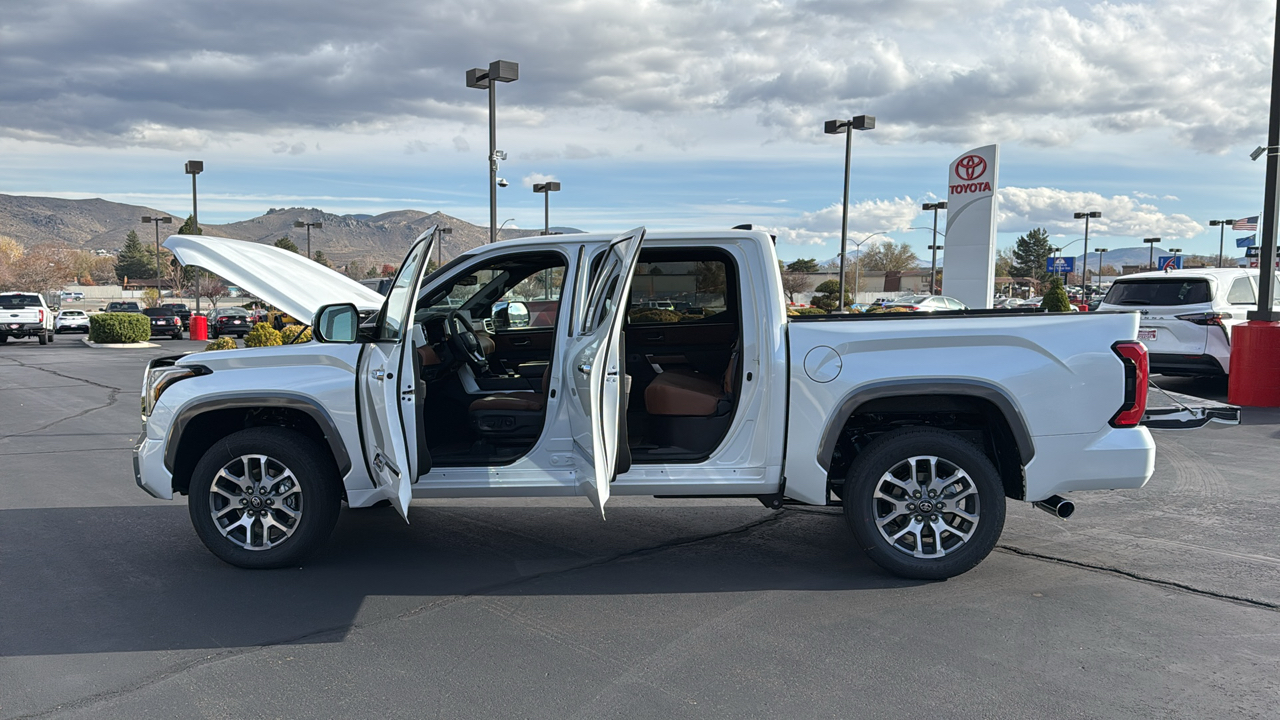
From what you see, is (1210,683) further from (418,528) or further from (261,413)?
(261,413)

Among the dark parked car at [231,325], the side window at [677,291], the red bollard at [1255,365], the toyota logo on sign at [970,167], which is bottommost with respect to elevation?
the dark parked car at [231,325]

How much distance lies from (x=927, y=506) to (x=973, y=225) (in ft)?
69.6

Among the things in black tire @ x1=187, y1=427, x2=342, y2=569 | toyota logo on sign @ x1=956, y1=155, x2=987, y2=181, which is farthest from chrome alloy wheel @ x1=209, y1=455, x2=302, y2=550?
toyota logo on sign @ x1=956, y1=155, x2=987, y2=181

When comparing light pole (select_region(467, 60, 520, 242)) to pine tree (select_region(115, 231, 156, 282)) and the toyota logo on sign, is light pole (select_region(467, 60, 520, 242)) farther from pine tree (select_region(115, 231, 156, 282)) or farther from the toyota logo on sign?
pine tree (select_region(115, 231, 156, 282))

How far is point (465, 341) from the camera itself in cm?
568

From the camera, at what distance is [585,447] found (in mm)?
4883

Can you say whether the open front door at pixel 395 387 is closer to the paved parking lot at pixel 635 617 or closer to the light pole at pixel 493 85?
the paved parking lot at pixel 635 617

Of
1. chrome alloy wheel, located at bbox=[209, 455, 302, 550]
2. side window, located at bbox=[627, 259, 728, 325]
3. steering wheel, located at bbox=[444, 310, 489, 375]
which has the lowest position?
chrome alloy wheel, located at bbox=[209, 455, 302, 550]

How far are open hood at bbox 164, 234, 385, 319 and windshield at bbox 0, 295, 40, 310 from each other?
91.3 feet

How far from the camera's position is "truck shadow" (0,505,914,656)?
441 cm

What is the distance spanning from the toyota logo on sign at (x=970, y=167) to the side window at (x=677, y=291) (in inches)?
806

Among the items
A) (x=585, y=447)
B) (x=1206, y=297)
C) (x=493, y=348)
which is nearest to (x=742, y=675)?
(x=585, y=447)

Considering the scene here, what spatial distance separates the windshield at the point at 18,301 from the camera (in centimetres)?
2825

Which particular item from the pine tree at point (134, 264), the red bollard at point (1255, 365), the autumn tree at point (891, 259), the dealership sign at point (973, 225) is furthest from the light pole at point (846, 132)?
the pine tree at point (134, 264)
